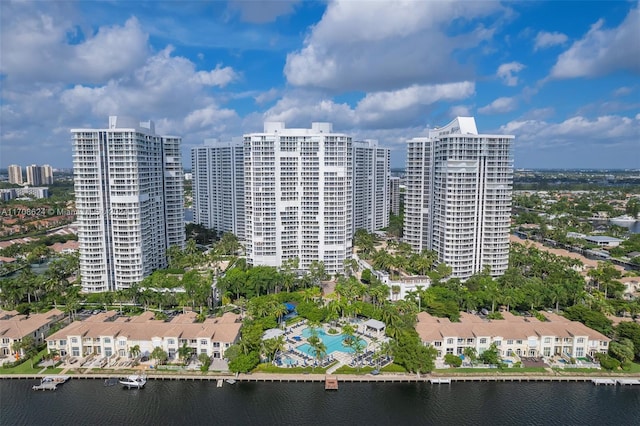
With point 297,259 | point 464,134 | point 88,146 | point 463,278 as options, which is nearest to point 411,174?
point 464,134

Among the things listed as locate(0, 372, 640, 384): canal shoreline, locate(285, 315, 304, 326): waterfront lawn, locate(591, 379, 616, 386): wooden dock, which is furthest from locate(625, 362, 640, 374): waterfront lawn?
locate(285, 315, 304, 326): waterfront lawn

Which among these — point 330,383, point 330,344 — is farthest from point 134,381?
point 330,344

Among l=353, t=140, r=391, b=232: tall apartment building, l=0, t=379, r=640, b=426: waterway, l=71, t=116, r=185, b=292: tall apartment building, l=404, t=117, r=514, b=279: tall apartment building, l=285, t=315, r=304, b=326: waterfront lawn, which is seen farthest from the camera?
l=353, t=140, r=391, b=232: tall apartment building

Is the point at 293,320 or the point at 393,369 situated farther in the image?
the point at 293,320

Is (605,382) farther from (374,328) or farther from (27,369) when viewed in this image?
(27,369)

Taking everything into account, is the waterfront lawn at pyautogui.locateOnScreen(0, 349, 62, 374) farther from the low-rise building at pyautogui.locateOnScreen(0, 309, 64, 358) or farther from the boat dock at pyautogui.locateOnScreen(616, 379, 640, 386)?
the boat dock at pyautogui.locateOnScreen(616, 379, 640, 386)

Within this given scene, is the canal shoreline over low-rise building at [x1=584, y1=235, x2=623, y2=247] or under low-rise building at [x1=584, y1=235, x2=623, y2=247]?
under
